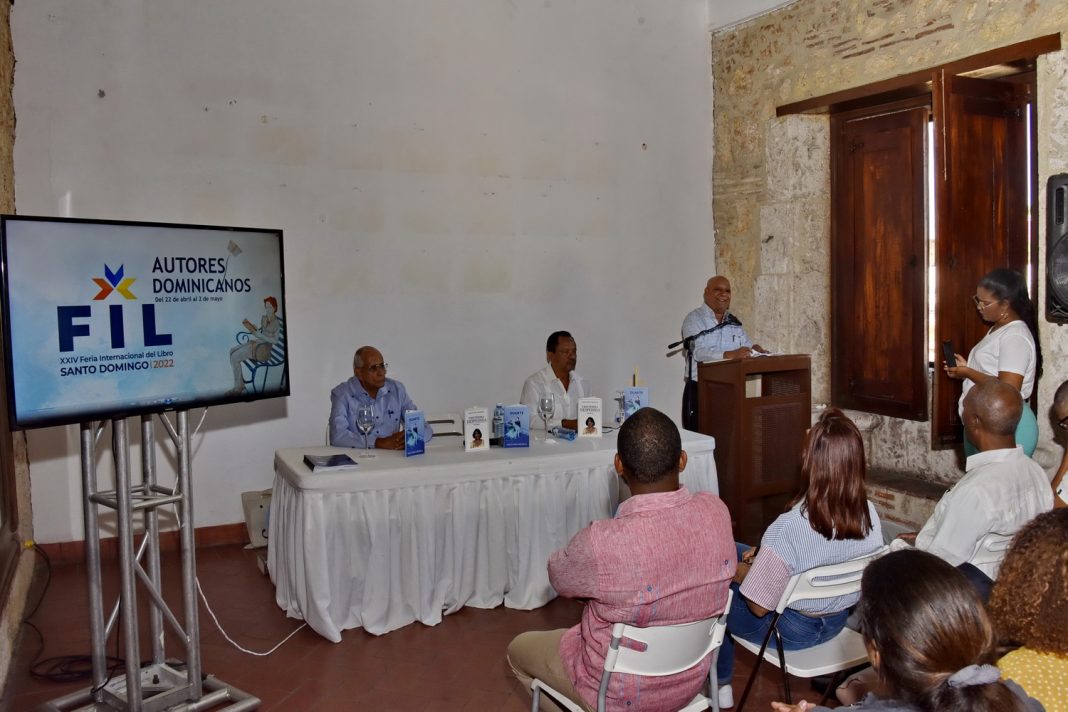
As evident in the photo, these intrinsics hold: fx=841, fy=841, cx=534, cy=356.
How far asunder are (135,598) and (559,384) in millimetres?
2849

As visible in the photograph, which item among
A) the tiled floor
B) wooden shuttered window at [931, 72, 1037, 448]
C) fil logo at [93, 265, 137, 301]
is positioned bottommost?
the tiled floor

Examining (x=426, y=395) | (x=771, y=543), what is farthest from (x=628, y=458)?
(x=426, y=395)

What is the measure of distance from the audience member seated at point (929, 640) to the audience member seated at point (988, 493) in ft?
4.41

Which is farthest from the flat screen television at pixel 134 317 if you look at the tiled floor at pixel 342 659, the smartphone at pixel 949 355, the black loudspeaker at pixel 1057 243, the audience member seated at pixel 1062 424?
the black loudspeaker at pixel 1057 243

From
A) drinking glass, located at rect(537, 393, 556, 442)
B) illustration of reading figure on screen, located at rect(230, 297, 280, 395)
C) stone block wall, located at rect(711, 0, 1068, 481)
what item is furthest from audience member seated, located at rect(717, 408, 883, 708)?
stone block wall, located at rect(711, 0, 1068, 481)

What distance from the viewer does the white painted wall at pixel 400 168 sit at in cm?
515

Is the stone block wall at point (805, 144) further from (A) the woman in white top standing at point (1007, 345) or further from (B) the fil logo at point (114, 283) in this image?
(B) the fil logo at point (114, 283)

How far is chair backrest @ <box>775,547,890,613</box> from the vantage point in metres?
2.51

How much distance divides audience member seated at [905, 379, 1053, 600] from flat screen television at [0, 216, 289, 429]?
2498mm

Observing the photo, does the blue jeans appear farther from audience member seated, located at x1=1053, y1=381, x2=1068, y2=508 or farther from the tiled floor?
audience member seated, located at x1=1053, y1=381, x2=1068, y2=508

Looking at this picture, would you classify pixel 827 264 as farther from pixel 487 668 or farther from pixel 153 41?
pixel 153 41

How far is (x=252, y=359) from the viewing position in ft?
10.8

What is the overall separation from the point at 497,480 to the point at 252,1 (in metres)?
3.66

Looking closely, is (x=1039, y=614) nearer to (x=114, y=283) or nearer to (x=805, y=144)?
(x=114, y=283)
